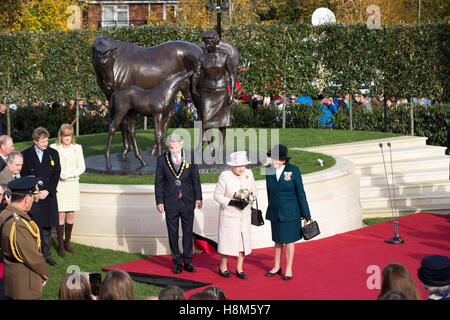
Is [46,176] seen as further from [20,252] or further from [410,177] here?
[410,177]

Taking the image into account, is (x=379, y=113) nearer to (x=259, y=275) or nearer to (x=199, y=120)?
(x=199, y=120)

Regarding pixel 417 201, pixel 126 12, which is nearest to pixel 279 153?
pixel 417 201

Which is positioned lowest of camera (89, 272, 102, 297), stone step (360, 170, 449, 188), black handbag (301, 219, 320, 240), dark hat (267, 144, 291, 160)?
stone step (360, 170, 449, 188)

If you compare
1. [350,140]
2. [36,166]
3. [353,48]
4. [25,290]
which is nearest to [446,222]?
[350,140]

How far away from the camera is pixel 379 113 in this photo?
22.9 metres

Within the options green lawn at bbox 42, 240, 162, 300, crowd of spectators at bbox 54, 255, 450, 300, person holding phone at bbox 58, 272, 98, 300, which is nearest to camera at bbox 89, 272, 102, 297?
crowd of spectators at bbox 54, 255, 450, 300

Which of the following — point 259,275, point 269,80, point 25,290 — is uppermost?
point 269,80

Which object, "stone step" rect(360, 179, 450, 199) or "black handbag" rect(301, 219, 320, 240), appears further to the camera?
"stone step" rect(360, 179, 450, 199)

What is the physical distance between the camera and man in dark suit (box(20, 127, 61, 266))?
10.3 meters

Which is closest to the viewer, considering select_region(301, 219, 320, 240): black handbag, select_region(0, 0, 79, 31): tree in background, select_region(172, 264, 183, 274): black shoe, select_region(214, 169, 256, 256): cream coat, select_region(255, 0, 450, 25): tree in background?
select_region(301, 219, 320, 240): black handbag

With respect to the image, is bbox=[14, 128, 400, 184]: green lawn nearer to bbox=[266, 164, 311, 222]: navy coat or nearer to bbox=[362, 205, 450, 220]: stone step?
bbox=[362, 205, 450, 220]: stone step

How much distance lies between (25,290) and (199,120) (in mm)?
7593

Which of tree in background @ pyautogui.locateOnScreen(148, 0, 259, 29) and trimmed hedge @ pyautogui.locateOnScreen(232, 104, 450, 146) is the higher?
tree in background @ pyautogui.locateOnScreen(148, 0, 259, 29)

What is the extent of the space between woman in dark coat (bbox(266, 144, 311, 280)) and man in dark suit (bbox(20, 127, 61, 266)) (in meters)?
3.23
